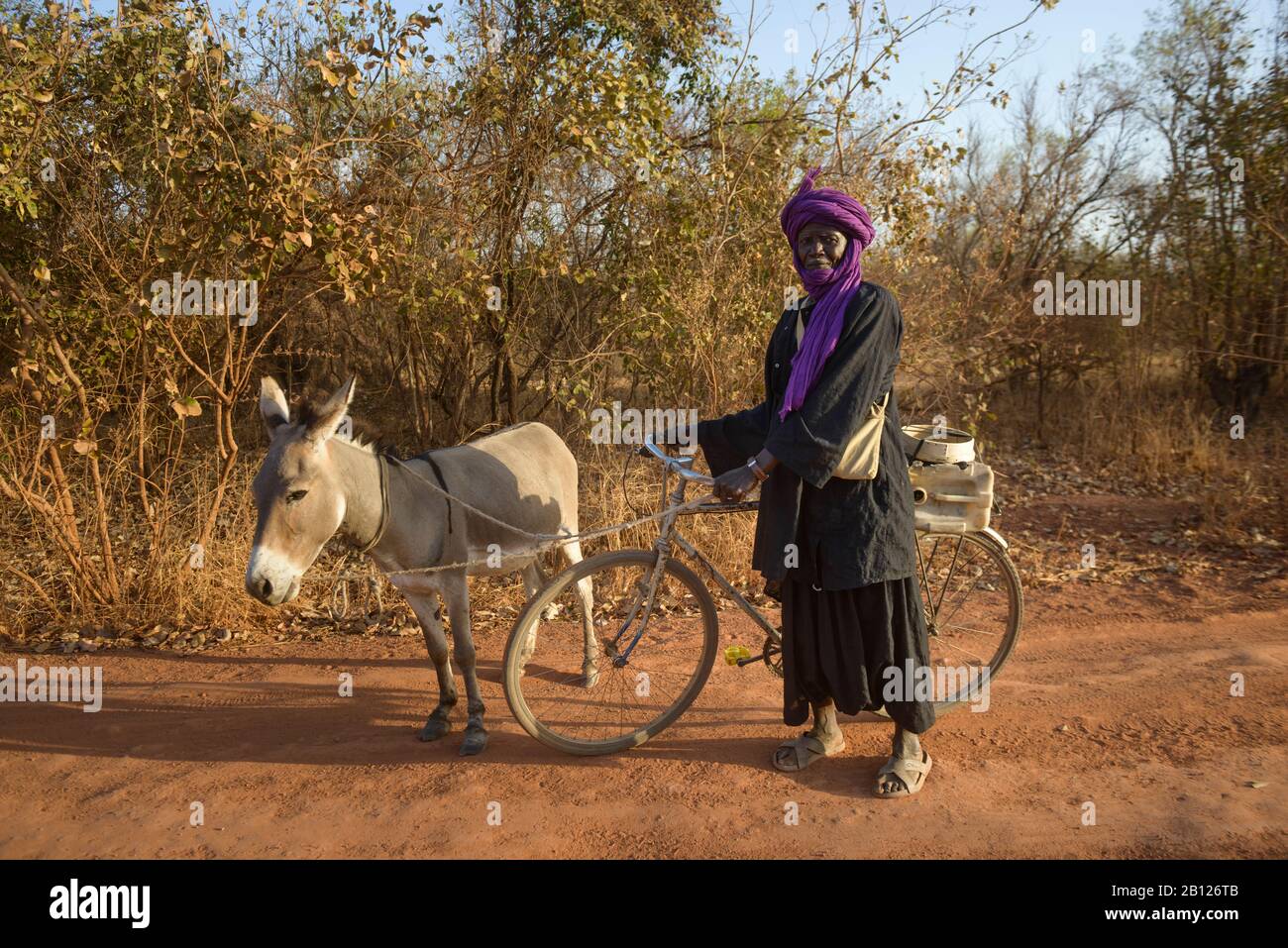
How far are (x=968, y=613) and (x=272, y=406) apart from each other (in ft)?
13.4

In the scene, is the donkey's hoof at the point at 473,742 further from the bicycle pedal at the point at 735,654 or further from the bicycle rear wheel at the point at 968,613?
the bicycle rear wheel at the point at 968,613

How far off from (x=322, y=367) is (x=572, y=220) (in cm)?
383

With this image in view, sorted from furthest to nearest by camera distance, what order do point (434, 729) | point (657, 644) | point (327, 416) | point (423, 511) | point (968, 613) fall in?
point (968, 613)
point (657, 644)
point (434, 729)
point (423, 511)
point (327, 416)

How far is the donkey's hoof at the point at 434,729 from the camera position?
3.82 meters

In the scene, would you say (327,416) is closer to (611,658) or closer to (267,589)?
(267,589)

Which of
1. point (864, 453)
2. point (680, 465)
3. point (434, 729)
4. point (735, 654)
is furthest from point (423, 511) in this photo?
point (864, 453)

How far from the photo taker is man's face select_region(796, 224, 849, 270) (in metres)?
3.16

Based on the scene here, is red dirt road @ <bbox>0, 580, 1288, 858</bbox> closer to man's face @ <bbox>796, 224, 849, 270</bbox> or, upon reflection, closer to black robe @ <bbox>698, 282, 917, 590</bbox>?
black robe @ <bbox>698, 282, 917, 590</bbox>

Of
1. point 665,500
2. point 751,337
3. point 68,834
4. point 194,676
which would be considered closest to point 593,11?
point 751,337

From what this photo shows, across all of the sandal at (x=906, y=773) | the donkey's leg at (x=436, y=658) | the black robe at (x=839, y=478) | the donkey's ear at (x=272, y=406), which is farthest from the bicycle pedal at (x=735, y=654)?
the donkey's ear at (x=272, y=406)

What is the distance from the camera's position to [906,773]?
331cm

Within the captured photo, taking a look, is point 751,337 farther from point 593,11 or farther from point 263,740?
point 263,740

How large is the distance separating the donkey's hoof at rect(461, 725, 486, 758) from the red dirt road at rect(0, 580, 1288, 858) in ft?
0.14

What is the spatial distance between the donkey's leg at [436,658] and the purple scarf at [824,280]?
1.84 m
